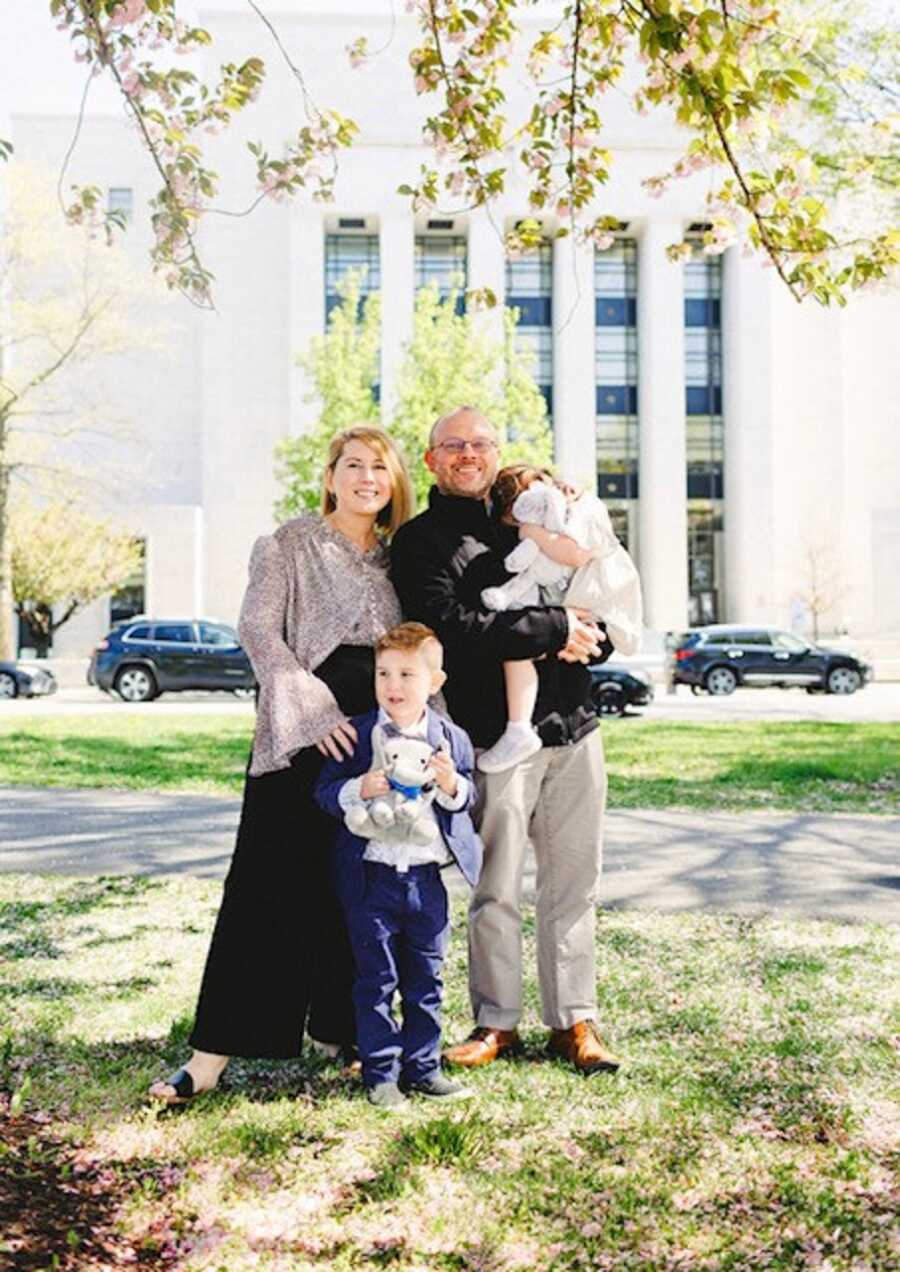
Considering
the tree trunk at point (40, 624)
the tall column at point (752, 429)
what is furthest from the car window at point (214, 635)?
the tall column at point (752, 429)

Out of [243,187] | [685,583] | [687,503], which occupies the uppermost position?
[243,187]

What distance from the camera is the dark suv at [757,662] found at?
29.0 meters

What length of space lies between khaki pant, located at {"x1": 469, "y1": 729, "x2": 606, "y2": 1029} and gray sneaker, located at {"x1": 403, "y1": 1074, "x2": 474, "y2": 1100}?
430 millimetres

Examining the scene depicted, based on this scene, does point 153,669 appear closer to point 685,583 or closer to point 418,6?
point 418,6

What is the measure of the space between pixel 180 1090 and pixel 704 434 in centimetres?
4891

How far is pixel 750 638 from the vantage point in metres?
29.3

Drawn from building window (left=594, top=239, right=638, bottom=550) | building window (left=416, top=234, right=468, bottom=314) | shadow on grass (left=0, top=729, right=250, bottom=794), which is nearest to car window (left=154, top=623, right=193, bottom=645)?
shadow on grass (left=0, top=729, right=250, bottom=794)

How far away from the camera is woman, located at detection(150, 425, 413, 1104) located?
3.80 meters

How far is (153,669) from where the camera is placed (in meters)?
25.9

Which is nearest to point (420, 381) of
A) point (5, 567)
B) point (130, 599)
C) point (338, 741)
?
point (5, 567)

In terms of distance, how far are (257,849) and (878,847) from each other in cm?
578

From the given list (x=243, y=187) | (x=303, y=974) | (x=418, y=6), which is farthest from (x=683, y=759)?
(x=243, y=187)

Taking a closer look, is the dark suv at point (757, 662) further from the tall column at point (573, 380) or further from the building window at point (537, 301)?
the building window at point (537, 301)

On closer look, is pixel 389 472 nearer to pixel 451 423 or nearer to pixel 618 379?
pixel 451 423
